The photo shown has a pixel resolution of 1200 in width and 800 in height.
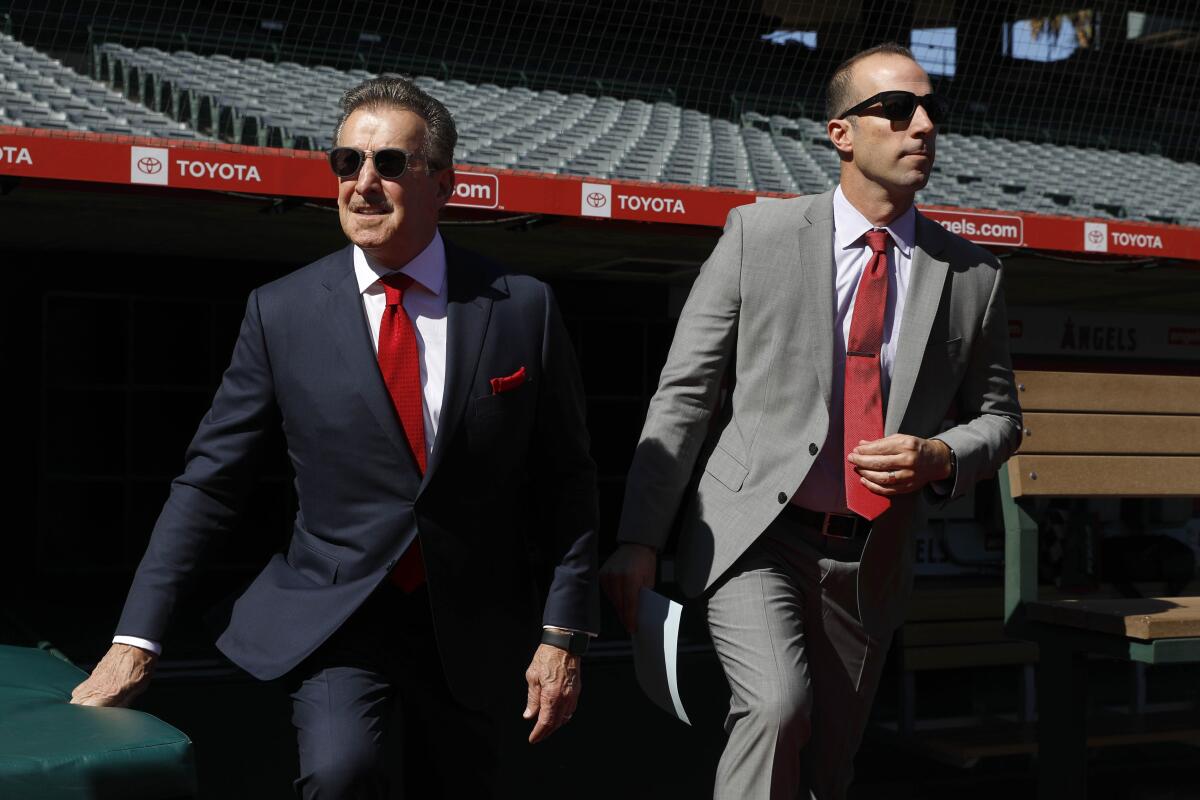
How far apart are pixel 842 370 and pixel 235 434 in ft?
3.85

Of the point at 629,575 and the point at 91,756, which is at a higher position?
the point at 629,575

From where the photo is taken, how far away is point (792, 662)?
8.50 feet

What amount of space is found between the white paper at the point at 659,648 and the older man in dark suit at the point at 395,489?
0.25 metres

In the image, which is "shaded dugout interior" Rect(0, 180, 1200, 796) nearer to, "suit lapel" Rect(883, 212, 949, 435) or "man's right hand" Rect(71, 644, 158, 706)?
"suit lapel" Rect(883, 212, 949, 435)

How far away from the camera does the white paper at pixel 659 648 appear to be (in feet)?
8.57

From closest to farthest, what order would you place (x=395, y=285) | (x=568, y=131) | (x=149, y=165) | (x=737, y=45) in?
(x=395, y=285) → (x=149, y=165) → (x=568, y=131) → (x=737, y=45)

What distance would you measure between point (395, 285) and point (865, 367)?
943mm

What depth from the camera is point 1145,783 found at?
4602 mm

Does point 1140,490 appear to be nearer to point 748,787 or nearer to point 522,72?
point 748,787

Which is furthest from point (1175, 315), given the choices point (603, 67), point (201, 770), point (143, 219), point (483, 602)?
point (483, 602)

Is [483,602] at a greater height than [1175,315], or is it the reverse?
[1175,315]

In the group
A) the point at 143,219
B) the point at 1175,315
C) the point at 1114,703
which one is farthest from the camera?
the point at 1175,315

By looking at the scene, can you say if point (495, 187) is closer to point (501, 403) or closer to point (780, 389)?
point (780, 389)

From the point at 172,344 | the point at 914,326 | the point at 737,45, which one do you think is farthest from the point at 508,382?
the point at 737,45
